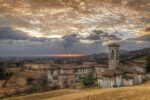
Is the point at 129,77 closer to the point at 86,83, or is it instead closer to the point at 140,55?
the point at 86,83

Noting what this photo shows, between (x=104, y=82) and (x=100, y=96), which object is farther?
(x=104, y=82)

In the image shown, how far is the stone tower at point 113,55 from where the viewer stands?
169 feet

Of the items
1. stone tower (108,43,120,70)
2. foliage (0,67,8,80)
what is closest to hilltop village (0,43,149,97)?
stone tower (108,43,120,70)

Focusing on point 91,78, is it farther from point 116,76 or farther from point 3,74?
point 3,74

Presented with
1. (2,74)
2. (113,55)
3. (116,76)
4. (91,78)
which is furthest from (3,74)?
(116,76)

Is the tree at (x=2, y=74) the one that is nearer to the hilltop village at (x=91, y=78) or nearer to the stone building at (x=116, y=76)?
the hilltop village at (x=91, y=78)

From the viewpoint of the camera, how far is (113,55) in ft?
171

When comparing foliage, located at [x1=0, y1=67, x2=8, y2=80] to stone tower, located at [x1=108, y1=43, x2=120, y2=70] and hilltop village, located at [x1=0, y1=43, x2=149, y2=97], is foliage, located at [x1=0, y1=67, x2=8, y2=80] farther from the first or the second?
stone tower, located at [x1=108, y1=43, x2=120, y2=70]

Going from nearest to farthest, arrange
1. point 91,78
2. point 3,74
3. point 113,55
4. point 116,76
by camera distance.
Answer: point 116,76
point 113,55
point 91,78
point 3,74

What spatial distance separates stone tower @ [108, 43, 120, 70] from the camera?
169ft

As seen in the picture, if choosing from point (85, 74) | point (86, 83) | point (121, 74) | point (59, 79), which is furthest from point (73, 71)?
point (121, 74)

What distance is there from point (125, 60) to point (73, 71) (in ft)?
54.8

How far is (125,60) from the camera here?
235 ft

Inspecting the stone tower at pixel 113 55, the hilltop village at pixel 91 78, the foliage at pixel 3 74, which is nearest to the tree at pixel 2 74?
the foliage at pixel 3 74
